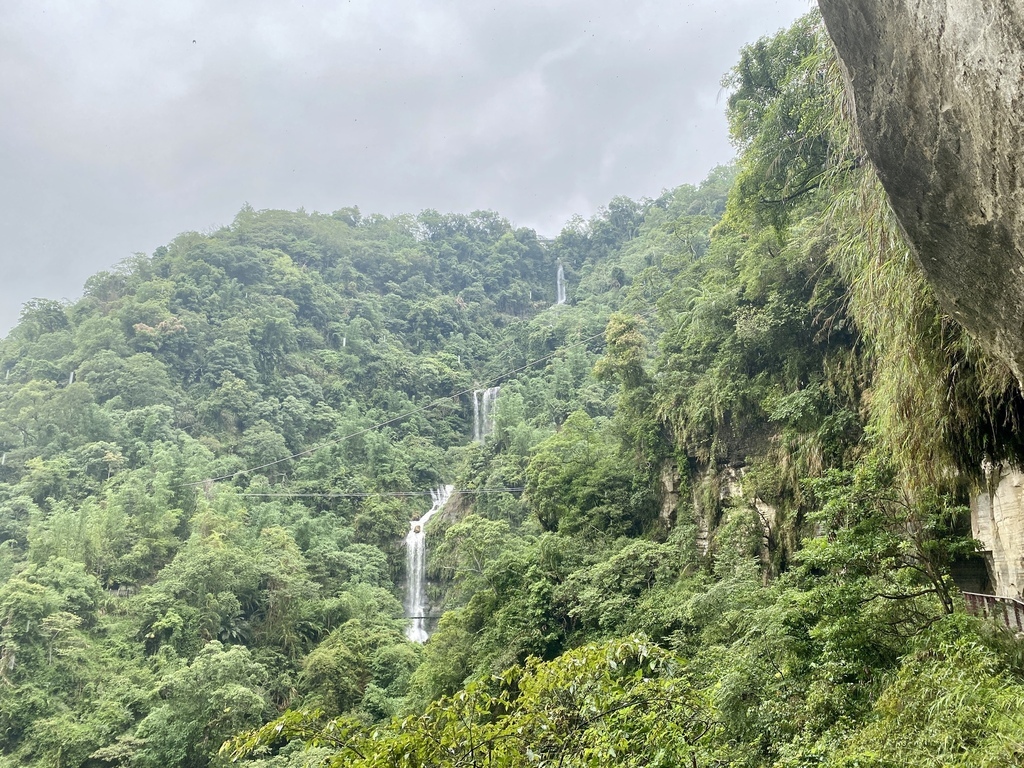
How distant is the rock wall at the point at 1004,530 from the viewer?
5.54 m

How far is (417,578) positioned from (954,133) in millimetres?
31016

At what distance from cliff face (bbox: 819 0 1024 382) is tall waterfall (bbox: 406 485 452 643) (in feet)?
90.6

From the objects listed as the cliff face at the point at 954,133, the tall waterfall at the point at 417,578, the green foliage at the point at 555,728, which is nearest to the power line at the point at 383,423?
the tall waterfall at the point at 417,578

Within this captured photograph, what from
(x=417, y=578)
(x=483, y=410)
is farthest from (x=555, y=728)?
(x=483, y=410)

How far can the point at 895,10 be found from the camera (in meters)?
2.53

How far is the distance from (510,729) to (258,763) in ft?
48.0

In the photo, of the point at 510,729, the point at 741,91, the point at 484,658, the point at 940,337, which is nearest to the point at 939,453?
the point at 940,337

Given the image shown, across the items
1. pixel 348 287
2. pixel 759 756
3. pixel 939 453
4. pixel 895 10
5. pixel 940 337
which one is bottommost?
pixel 759 756

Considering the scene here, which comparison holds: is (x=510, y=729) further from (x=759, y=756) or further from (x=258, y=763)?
(x=258, y=763)

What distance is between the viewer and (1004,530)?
5801 millimetres

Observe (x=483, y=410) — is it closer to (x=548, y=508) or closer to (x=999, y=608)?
(x=548, y=508)

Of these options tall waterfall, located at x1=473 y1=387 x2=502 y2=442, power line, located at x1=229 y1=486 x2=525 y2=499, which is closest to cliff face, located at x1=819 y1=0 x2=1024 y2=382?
power line, located at x1=229 y1=486 x2=525 y2=499

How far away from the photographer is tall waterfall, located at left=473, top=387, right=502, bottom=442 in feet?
143

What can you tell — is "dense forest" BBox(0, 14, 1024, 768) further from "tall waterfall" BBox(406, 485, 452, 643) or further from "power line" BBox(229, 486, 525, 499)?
"tall waterfall" BBox(406, 485, 452, 643)
